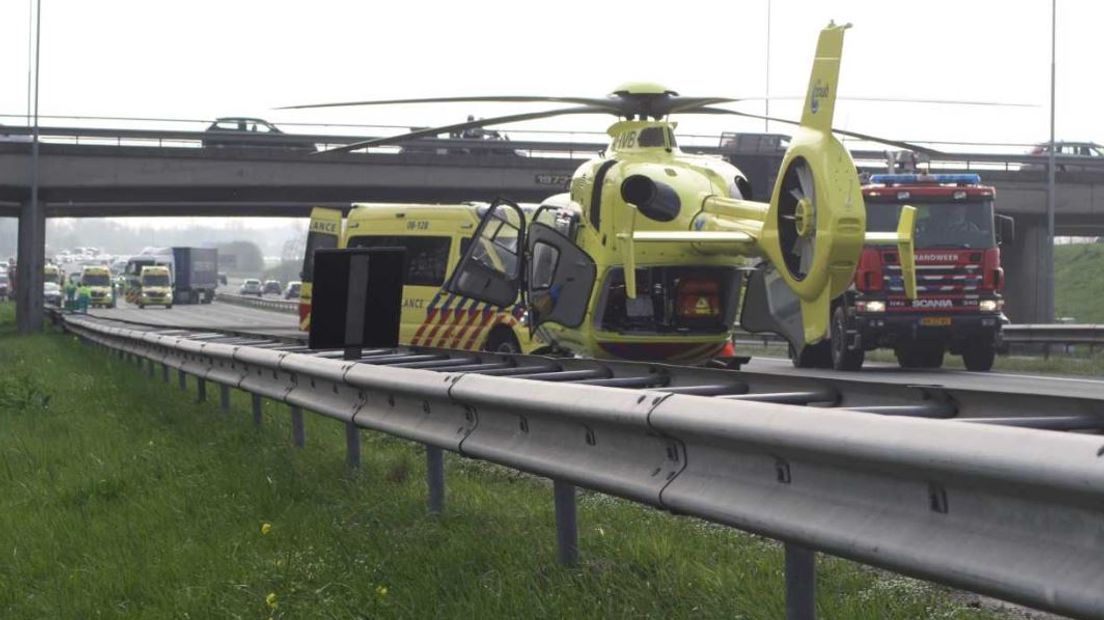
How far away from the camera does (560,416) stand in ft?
17.7

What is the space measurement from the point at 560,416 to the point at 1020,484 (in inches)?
95.1

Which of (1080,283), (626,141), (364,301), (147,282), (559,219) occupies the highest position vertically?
(626,141)

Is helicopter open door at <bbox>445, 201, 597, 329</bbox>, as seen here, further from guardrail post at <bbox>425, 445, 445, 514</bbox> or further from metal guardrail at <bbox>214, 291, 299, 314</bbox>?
metal guardrail at <bbox>214, 291, 299, 314</bbox>

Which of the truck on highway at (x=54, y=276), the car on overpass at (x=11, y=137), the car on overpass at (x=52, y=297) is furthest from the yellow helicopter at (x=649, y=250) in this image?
the truck on highway at (x=54, y=276)

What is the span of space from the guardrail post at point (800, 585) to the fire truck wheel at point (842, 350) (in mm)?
19067

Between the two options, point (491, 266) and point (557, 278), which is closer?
point (491, 266)

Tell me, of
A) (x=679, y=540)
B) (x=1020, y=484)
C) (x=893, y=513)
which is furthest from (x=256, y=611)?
(x=1020, y=484)

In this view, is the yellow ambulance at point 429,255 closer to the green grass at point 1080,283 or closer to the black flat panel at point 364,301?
the black flat panel at point 364,301

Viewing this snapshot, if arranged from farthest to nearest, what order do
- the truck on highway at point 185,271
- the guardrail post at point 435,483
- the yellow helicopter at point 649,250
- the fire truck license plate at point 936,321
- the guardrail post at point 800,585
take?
the truck on highway at point 185,271 → the fire truck license plate at point 936,321 → the yellow helicopter at point 649,250 → the guardrail post at point 435,483 → the guardrail post at point 800,585

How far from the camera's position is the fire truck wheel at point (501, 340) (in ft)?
75.4

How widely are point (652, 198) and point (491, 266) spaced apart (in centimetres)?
188

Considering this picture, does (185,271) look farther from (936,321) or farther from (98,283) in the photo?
(936,321)

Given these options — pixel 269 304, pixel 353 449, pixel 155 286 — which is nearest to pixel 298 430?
pixel 353 449

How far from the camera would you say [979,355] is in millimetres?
23891
